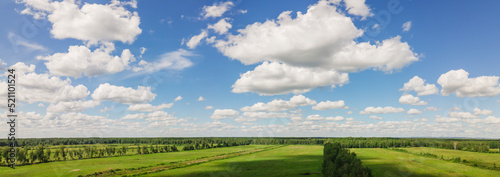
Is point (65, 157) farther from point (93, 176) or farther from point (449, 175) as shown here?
point (449, 175)

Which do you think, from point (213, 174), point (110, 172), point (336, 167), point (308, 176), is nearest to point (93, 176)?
point (110, 172)

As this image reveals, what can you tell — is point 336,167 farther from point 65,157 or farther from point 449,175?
point 65,157

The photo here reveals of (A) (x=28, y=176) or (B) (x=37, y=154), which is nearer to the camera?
(A) (x=28, y=176)

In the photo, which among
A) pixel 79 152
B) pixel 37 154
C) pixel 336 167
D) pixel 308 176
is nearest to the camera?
pixel 336 167

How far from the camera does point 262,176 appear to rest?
86375 mm

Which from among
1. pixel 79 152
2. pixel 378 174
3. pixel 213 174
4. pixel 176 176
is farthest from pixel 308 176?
pixel 79 152

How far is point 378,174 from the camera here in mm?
88750

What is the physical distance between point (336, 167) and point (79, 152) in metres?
168

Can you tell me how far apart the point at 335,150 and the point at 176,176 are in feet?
178

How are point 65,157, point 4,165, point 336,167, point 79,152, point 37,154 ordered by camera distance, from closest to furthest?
point 336,167 < point 4,165 < point 37,154 < point 65,157 < point 79,152

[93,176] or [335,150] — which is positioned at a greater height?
[335,150]

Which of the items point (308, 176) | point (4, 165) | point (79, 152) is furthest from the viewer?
point (79, 152)

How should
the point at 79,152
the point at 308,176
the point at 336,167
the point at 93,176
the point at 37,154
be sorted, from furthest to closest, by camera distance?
the point at 79,152, the point at 37,154, the point at 93,176, the point at 308,176, the point at 336,167

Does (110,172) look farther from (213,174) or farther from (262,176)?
(262,176)
